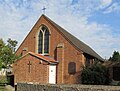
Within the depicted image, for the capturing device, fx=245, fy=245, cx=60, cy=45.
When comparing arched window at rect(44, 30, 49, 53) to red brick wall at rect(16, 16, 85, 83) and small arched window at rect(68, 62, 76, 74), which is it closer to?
red brick wall at rect(16, 16, 85, 83)

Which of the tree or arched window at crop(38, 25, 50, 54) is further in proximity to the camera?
the tree

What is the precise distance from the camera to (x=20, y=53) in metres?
39.2

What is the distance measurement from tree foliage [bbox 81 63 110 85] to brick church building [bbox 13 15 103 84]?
4.06 ft

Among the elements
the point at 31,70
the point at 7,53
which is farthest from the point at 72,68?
the point at 7,53

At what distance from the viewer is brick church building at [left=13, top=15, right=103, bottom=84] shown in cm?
3212

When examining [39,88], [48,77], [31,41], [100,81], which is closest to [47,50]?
[31,41]

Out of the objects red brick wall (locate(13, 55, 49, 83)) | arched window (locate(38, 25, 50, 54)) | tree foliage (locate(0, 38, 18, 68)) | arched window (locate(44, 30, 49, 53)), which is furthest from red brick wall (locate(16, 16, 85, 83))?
tree foliage (locate(0, 38, 18, 68))

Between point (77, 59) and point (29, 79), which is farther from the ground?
point (77, 59)

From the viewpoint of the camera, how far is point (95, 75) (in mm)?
31391

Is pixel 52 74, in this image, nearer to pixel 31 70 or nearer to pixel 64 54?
pixel 31 70

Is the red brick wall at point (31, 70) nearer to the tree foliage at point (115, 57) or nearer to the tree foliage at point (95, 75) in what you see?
the tree foliage at point (95, 75)

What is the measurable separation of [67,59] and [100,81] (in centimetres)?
606

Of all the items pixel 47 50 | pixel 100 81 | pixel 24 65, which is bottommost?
pixel 100 81

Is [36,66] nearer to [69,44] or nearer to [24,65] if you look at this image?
[24,65]
